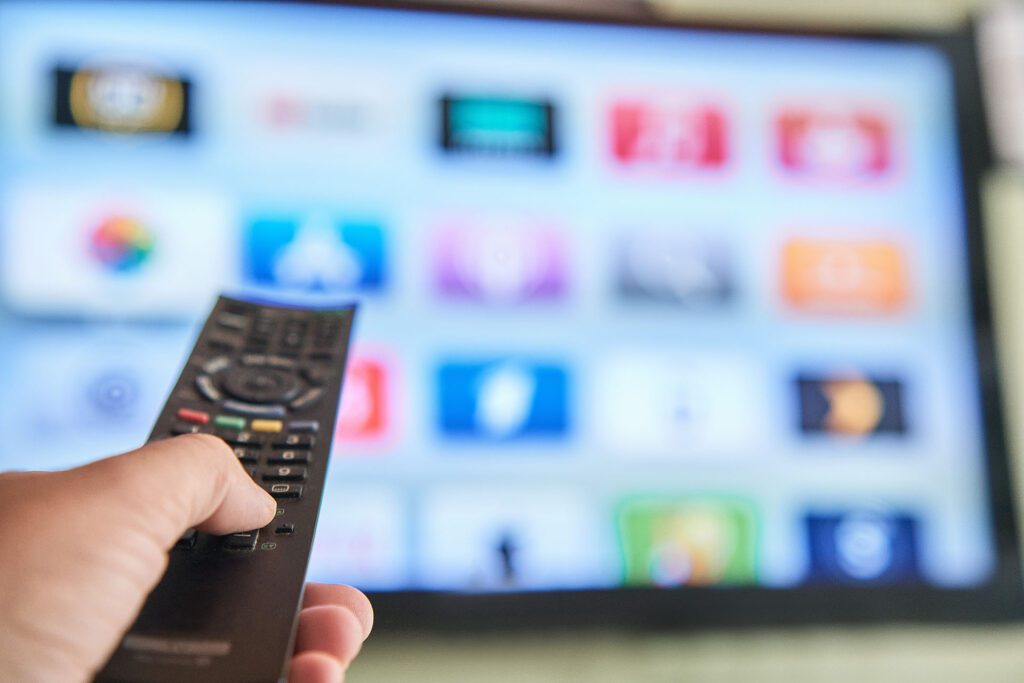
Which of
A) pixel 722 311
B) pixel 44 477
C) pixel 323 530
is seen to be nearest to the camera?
pixel 44 477

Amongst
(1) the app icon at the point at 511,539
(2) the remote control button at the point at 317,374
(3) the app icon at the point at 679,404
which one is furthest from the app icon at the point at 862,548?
(2) the remote control button at the point at 317,374

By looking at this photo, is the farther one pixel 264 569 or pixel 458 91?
pixel 458 91

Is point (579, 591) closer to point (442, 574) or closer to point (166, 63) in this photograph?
point (442, 574)

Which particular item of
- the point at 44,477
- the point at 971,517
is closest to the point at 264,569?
the point at 44,477

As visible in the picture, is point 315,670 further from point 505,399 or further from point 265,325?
point 505,399

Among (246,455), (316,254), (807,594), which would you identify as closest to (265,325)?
(246,455)

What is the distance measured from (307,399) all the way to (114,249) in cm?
45

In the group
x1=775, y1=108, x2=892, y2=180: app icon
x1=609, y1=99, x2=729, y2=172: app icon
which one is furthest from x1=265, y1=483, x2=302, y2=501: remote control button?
x1=775, y1=108, x2=892, y2=180: app icon

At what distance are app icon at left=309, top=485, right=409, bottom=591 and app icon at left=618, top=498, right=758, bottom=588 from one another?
21 cm

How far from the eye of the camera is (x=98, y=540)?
1.12 feet

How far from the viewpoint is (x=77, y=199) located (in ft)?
2.79

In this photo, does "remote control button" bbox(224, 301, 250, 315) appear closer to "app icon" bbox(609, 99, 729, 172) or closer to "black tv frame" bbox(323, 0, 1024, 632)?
"black tv frame" bbox(323, 0, 1024, 632)

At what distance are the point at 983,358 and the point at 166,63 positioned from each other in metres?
0.88

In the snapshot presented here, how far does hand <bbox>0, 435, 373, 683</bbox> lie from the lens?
1.07 ft
